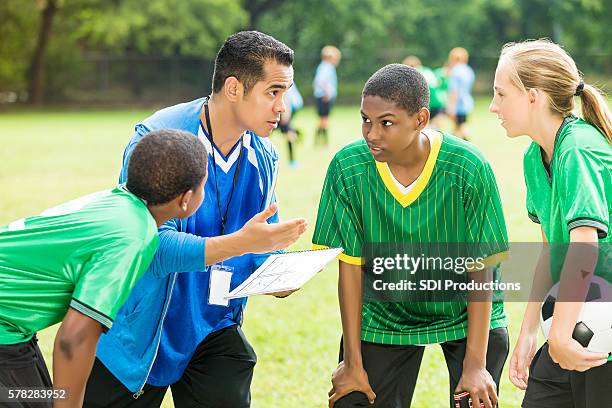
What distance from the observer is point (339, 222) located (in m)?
4.28

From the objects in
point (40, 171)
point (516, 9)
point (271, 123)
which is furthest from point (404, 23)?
point (271, 123)

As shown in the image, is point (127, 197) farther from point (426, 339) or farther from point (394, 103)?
point (426, 339)

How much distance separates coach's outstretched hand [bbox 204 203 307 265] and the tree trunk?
3690cm

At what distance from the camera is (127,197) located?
3387mm

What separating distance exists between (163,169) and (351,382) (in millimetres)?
1362

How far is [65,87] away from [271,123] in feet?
124

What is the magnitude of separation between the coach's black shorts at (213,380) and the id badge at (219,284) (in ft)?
0.73

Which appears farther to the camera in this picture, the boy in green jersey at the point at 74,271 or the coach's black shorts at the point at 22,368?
the coach's black shorts at the point at 22,368

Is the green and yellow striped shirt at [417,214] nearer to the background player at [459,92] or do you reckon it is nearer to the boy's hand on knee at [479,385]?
the boy's hand on knee at [479,385]

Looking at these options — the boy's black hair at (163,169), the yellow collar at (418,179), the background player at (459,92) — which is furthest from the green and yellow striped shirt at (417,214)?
the background player at (459,92)

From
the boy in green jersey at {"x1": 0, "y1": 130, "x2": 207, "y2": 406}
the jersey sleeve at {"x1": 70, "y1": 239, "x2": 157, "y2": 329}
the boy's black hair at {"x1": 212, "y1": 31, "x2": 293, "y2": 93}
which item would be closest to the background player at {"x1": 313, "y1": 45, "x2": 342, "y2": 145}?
the boy's black hair at {"x1": 212, "y1": 31, "x2": 293, "y2": 93}

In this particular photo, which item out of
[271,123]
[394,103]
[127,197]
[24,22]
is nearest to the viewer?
[127,197]

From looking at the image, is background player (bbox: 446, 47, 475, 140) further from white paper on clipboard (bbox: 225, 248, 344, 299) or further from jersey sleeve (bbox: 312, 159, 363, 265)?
white paper on clipboard (bbox: 225, 248, 344, 299)

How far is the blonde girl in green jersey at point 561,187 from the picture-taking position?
137 inches
